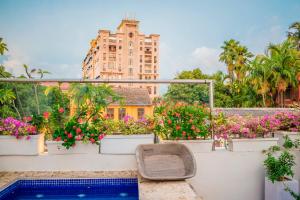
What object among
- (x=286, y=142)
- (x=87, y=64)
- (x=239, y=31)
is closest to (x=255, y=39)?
(x=239, y=31)

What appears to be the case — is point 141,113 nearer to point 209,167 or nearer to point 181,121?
point 181,121

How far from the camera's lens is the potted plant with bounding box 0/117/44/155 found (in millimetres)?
4027

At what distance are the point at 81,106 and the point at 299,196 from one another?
295 centimetres

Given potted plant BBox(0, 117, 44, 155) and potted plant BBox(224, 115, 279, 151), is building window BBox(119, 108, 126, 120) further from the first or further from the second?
potted plant BBox(224, 115, 279, 151)

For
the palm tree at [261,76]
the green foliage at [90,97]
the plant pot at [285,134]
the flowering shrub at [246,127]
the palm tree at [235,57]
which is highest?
the palm tree at [235,57]

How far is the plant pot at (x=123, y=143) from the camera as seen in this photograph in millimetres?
4129

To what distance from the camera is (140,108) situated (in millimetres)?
4348

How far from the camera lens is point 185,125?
410 centimetres

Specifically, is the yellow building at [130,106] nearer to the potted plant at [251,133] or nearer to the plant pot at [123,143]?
the plant pot at [123,143]

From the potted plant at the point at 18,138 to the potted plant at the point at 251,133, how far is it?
8.61 ft

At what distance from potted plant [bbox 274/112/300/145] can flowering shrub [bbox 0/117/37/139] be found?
136 inches

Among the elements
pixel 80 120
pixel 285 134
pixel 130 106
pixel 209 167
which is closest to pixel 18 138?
pixel 80 120

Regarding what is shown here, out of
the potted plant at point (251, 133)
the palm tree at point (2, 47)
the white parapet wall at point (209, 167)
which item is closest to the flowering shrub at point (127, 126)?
the white parapet wall at point (209, 167)

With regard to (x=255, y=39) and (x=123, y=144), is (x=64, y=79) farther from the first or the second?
(x=255, y=39)
